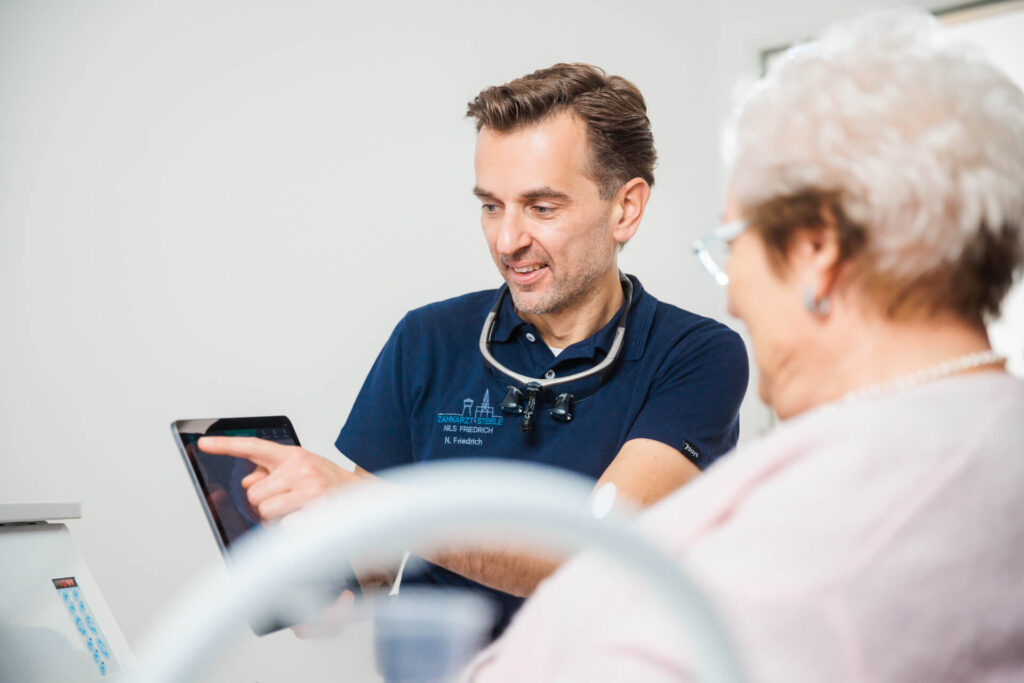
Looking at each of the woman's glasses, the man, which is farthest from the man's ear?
the woman's glasses

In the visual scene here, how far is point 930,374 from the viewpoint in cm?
66

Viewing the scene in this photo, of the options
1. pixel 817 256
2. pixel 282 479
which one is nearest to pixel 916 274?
pixel 817 256

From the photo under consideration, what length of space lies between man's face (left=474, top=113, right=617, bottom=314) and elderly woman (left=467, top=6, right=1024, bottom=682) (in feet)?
2.25

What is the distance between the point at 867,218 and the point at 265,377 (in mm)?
1771

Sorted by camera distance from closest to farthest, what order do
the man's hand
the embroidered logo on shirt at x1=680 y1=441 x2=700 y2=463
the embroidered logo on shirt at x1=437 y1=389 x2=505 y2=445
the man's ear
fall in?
the man's hand, the embroidered logo on shirt at x1=680 y1=441 x2=700 y2=463, the embroidered logo on shirt at x1=437 y1=389 x2=505 y2=445, the man's ear

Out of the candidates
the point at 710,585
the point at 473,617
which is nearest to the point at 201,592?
the point at 473,617

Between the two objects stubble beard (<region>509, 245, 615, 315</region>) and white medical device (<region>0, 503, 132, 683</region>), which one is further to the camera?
stubble beard (<region>509, 245, 615, 315</region>)

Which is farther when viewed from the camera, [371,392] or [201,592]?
[371,392]

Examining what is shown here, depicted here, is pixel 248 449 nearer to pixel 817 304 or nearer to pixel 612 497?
pixel 612 497

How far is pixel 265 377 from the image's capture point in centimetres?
219

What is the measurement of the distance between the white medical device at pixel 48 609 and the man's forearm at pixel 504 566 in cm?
38

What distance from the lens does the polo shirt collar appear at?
1.43 meters

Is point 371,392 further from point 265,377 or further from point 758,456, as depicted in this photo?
point 758,456

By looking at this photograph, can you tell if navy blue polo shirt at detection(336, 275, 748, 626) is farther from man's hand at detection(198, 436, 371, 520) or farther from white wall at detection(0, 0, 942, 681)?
white wall at detection(0, 0, 942, 681)
